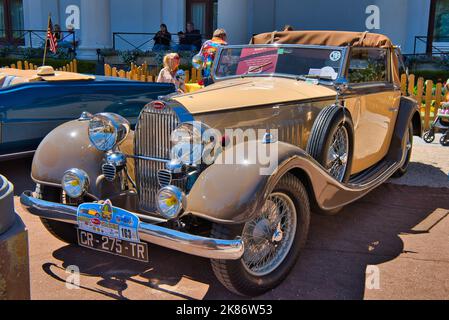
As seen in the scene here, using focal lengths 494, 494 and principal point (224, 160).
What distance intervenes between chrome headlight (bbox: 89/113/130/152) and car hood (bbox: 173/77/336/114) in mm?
455

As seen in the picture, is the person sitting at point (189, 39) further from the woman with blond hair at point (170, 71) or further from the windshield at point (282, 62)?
the windshield at point (282, 62)

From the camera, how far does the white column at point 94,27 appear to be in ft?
45.8

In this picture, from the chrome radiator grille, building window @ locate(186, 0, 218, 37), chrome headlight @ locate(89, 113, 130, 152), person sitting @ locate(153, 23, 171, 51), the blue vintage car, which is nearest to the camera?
the chrome radiator grille

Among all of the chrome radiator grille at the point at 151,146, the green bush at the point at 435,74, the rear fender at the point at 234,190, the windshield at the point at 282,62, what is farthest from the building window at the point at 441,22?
the chrome radiator grille at the point at 151,146

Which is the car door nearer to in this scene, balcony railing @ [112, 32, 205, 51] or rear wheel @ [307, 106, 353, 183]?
rear wheel @ [307, 106, 353, 183]

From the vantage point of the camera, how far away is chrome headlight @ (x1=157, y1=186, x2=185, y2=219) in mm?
2789

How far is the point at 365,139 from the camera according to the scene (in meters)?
4.66

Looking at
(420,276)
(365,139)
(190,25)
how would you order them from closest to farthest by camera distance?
(420,276) < (365,139) < (190,25)

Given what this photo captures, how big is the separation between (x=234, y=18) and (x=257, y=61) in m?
8.29

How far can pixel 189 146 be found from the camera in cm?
307

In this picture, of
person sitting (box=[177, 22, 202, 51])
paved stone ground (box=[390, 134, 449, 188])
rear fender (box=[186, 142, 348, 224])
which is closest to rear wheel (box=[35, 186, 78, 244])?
rear fender (box=[186, 142, 348, 224])
